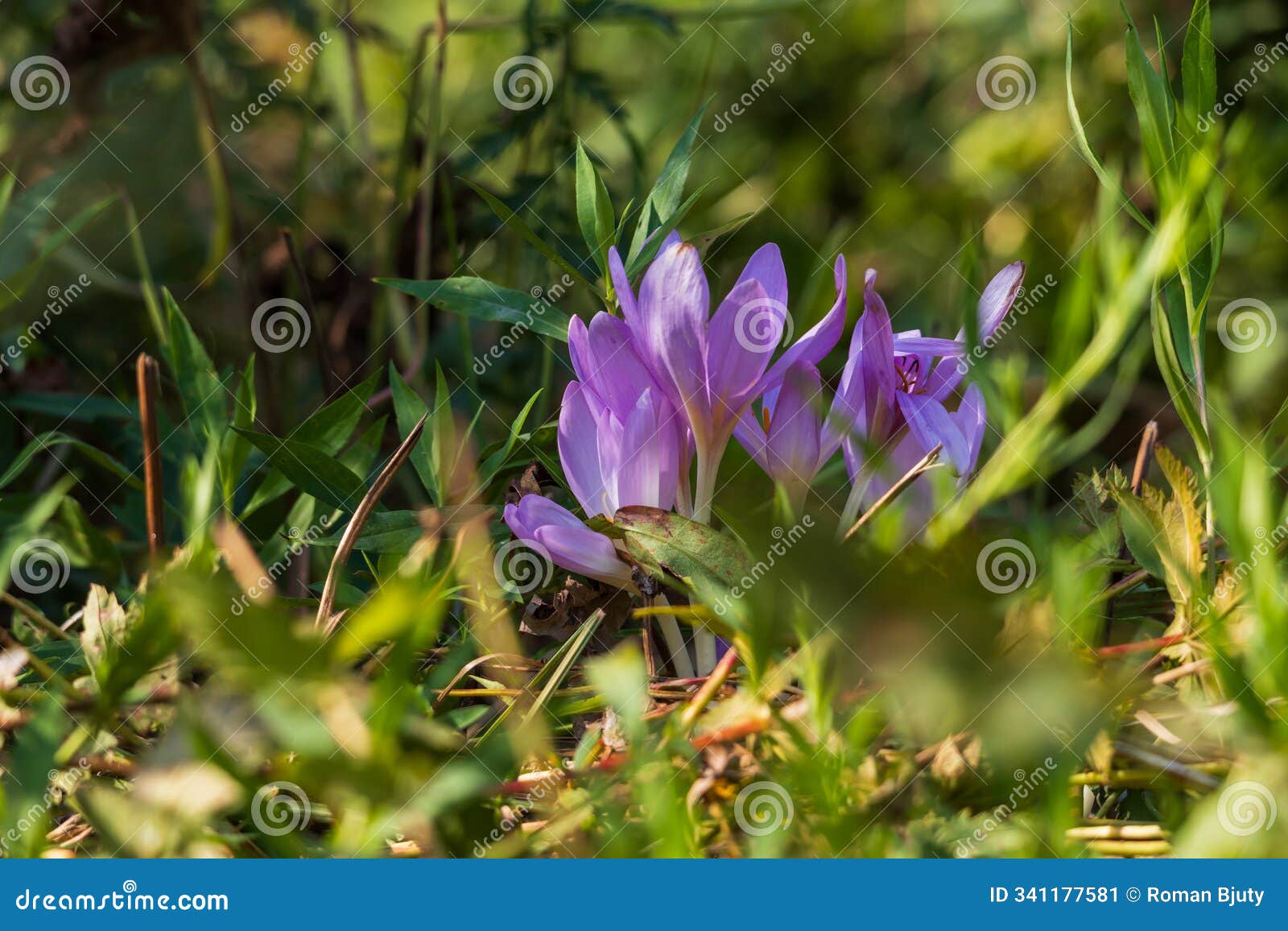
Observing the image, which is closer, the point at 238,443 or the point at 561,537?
the point at 561,537

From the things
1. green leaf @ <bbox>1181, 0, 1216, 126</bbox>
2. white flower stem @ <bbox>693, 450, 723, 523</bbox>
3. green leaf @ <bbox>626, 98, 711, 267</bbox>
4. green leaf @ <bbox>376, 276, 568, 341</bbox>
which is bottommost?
white flower stem @ <bbox>693, 450, 723, 523</bbox>

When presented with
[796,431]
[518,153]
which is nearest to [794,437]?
[796,431]

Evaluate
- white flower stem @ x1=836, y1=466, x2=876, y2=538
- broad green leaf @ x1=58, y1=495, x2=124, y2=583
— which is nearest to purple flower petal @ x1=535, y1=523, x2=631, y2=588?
white flower stem @ x1=836, y1=466, x2=876, y2=538

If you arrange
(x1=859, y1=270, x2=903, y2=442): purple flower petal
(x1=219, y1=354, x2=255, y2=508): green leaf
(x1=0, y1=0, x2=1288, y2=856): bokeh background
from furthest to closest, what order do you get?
(x1=219, y1=354, x2=255, y2=508): green leaf < (x1=859, y1=270, x2=903, y2=442): purple flower petal < (x1=0, y1=0, x2=1288, y2=856): bokeh background

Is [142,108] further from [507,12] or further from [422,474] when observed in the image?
[422,474]

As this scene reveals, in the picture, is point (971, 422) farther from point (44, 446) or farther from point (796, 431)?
point (44, 446)

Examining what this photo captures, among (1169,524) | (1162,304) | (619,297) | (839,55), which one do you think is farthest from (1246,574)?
(839,55)

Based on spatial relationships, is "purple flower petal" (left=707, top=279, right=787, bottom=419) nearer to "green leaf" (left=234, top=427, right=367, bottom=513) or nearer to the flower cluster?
the flower cluster
